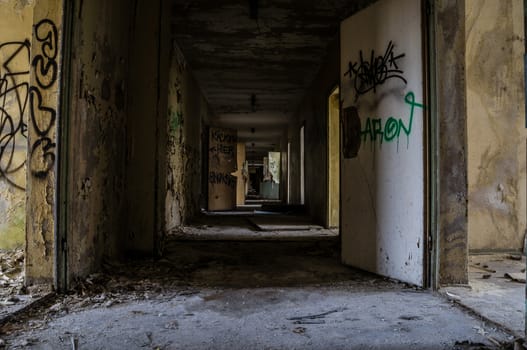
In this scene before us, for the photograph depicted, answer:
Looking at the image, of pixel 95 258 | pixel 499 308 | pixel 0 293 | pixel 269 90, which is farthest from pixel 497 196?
pixel 269 90

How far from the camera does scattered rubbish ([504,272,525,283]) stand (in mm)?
3363

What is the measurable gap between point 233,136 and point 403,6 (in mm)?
8795

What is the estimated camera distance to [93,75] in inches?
128

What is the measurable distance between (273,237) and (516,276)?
10.2 ft

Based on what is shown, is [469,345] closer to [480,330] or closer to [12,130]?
[480,330]

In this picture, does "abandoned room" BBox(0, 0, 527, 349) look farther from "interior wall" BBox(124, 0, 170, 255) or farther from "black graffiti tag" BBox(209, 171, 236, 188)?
"black graffiti tag" BBox(209, 171, 236, 188)

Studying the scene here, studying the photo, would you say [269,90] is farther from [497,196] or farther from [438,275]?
[438,275]

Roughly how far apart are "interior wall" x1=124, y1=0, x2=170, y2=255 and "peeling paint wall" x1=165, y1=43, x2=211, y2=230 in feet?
5.84

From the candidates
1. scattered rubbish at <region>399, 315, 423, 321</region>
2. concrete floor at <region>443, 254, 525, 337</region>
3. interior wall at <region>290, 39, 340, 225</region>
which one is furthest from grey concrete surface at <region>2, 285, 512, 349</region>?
interior wall at <region>290, 39, 340, 225</region>

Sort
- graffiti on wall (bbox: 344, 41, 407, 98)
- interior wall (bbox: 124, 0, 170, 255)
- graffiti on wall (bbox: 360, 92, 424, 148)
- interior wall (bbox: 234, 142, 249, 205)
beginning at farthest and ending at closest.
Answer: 1. interior wall (bbox: 234, 142, 249, 205)
2. interior wall (bbox: 124, 0, 170, 255)
3. graffiti on wall (bbox: 344, 41, 407, 98)
4. graffiti on wall (bbox: 360, 92, 424, 148)

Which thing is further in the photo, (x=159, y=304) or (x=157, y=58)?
(x=157, y=58)

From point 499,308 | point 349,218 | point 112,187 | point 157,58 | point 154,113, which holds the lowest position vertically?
point 499,308

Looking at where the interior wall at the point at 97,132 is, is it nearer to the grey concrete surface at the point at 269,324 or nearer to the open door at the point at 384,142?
the grey concrete surface at the point at 269,324

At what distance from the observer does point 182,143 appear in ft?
24.1
